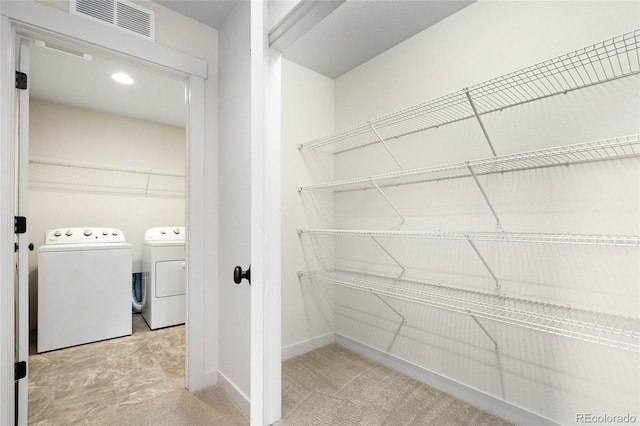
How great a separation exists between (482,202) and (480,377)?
96cm

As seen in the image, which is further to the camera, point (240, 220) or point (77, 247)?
point (77, 247)

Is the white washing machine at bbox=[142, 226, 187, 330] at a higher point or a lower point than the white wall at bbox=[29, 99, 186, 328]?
lower

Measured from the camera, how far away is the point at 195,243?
1.79 meters

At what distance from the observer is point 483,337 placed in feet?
5.22

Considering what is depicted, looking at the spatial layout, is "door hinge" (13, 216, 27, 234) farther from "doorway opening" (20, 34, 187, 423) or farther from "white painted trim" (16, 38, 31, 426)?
"doorway opening" (20, 34, 187, 423)

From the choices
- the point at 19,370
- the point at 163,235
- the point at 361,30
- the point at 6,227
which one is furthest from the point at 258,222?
the point at 163,235

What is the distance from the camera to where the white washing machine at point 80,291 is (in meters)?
2.39

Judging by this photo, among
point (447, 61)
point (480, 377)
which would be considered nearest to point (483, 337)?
point (480, 377)

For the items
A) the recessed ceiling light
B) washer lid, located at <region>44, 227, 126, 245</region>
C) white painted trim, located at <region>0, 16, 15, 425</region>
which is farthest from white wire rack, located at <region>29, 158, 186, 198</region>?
white painted trim, located at <region>0, 16, 15, 425</region>

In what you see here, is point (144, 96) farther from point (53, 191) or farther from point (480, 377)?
point (480, 377)

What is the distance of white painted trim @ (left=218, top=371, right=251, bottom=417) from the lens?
1.57 metres

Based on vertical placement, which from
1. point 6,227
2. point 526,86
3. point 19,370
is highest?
point 526,86

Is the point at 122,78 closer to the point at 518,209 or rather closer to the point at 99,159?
the point at 99,159

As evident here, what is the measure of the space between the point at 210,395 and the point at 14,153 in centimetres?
162
